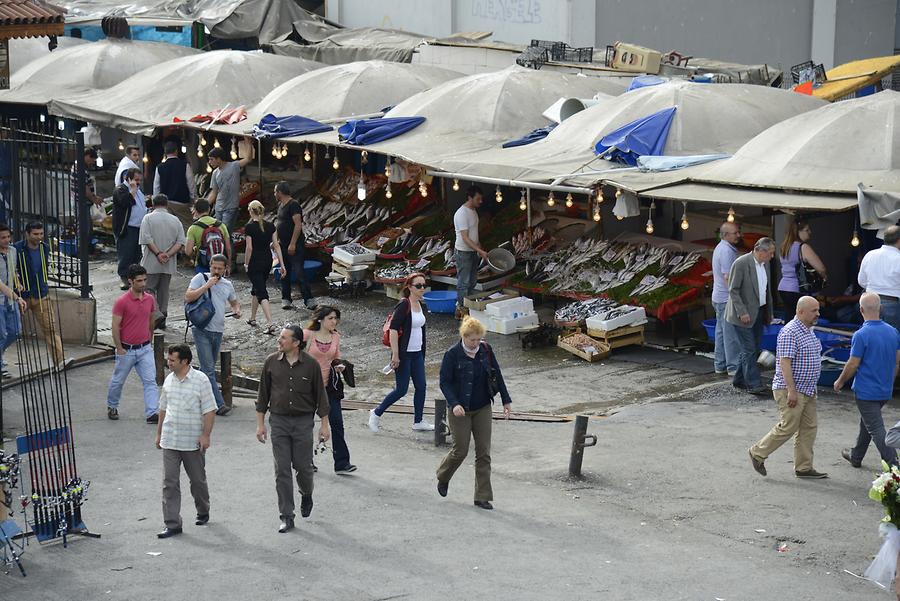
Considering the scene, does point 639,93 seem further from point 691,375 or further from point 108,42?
point 108,42

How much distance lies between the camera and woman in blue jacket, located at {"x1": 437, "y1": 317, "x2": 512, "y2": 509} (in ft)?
33.1

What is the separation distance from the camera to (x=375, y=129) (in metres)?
19.1

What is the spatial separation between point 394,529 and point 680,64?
1648 centimetres

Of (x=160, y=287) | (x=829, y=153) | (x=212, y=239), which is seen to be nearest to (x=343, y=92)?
(x=212, y=239)

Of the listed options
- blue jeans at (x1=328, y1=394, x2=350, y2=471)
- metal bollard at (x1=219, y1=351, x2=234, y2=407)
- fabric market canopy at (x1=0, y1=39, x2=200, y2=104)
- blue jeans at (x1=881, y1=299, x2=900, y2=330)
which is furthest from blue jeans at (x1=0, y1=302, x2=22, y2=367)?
fabric market canopy at (x1=0, y1=39, x2=200, y2=104)

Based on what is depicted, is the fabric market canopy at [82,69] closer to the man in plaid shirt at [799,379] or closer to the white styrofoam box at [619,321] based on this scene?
the white styrofoam box at [619,321]

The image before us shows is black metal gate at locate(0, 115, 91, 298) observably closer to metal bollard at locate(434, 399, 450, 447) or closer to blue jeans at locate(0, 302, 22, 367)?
blue jeans at locate(0, 302, 22, 367)

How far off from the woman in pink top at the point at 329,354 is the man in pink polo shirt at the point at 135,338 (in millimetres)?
2596

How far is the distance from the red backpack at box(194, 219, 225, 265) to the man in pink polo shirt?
378 cm

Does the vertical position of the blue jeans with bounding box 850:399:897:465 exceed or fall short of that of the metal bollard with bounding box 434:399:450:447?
it exceeds it

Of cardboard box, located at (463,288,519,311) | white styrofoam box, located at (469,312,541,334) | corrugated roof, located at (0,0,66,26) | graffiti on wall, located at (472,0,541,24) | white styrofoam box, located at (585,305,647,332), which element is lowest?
white styrofoam box, located at (469,312,541,334)

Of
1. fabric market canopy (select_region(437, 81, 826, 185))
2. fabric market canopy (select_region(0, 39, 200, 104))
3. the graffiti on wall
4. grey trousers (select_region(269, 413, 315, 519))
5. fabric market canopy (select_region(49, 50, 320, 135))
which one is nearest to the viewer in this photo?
grey trousers (select_region(269, 413, 315, 519))

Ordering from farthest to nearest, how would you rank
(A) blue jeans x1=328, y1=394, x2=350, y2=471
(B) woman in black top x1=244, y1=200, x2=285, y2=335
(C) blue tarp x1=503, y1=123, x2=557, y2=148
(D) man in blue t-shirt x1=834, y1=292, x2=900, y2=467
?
(C) blue tarp x1=503, y1=123, x2=557, y2=148
(B) woman in black top x1=244, y1=200, x2=285, y2=335
(A) blue jeans x1=328, y1=394, x2=350, y2=471
(D) man in blue t-shirt x1=834, y1=292, x2=900, y2=467

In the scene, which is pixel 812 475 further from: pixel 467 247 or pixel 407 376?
pixel 467 247
